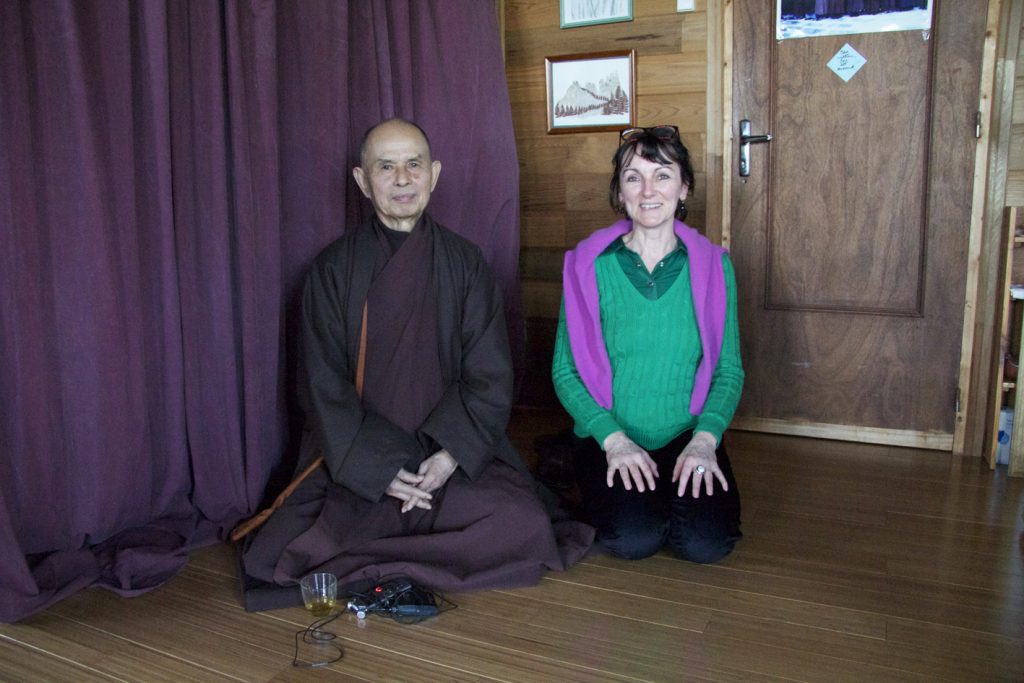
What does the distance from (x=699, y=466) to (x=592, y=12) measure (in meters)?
1.92

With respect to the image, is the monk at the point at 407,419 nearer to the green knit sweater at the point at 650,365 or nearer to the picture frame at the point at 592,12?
the green knit sweater at the point at 650,365

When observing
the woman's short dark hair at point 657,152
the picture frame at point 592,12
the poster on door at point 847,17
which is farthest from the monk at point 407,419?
the poster on door at point 847,17

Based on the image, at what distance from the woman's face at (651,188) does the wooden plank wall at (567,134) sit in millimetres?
1062

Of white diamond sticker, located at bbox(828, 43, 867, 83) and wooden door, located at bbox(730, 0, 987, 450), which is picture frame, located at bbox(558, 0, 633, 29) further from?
white diamond sticker, located at bbox(828, 43, 867, 83)

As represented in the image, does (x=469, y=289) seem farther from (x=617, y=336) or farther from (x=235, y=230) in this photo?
(x=235, y=230)

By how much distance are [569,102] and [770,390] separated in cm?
130

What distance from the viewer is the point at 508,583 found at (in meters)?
2.11

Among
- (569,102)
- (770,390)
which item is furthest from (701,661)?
(569,102)

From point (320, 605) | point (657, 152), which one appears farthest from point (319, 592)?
point (657, 152)

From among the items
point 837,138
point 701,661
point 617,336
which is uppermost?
point 837,138

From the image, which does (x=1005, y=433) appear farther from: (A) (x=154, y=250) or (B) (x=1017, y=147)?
(A) (x=154, y=250)

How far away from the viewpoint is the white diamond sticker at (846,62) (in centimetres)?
303

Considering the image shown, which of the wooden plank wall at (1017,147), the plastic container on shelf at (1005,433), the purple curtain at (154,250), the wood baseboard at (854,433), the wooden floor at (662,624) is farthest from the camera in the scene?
the wood baseboard at (854,433)

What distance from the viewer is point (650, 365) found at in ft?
7.74
